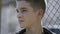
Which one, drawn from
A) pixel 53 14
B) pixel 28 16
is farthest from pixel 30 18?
pixel 53 14

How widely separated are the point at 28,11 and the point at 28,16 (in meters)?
0.03

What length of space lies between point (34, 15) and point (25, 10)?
6 centimetres

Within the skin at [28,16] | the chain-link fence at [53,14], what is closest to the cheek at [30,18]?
the skin at [28,16]

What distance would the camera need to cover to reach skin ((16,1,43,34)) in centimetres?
79

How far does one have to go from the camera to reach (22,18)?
80 centimetres

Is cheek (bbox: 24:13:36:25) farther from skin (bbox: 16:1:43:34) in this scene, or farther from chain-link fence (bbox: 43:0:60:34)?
chain-link fence (bbox: 43:0:60:34)

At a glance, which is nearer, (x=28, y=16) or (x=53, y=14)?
(x=28, y=16)

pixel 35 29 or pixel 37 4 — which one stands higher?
pixel 37 4

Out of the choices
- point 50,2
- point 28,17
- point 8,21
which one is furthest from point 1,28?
point 50,2

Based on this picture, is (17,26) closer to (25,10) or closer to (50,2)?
(25,10)

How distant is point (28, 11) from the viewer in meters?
0.80

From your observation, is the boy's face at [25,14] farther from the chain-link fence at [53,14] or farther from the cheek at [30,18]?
the chain-link fence at [53,14]

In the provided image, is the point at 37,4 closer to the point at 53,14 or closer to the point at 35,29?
the point at 35,29

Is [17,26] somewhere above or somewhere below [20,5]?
below
